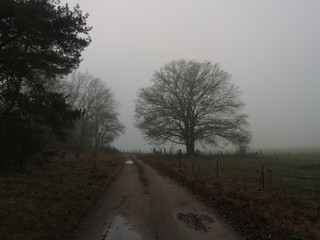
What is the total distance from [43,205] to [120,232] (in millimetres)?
3598

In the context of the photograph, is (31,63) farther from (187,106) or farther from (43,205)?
(187,106)

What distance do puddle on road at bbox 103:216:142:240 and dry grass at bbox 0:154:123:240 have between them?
1073 mm

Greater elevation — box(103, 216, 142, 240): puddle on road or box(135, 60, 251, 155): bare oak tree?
box(135, 60, 251, 155): bare oak tree

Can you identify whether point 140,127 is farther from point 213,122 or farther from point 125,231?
point 125,231

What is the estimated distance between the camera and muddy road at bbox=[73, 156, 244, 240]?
7.66 meters

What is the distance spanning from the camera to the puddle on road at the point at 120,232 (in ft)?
24.4

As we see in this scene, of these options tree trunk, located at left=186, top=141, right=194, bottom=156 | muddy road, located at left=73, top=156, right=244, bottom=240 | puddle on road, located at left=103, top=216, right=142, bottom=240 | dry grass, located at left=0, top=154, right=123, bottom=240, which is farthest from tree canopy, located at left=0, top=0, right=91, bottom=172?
tree trunk, located at left=186, top=141, right=194, bottom=156

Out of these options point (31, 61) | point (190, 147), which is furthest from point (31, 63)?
point (190, 147)

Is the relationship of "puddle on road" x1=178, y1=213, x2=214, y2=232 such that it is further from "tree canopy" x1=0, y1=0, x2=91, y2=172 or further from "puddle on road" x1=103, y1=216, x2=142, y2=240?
"tree canopy" x1=0, y1=0, x2=91, y2=172

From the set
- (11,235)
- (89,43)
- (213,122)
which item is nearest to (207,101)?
(213,122)

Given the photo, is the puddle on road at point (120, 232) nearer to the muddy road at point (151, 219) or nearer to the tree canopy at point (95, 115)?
the muddy road at point (151, 219)

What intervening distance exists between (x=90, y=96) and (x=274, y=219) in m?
52.4

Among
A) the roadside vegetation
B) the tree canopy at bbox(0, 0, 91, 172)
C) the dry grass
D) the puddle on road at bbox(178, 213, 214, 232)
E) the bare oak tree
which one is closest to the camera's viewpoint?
the dry grass

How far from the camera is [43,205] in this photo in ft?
32.4
